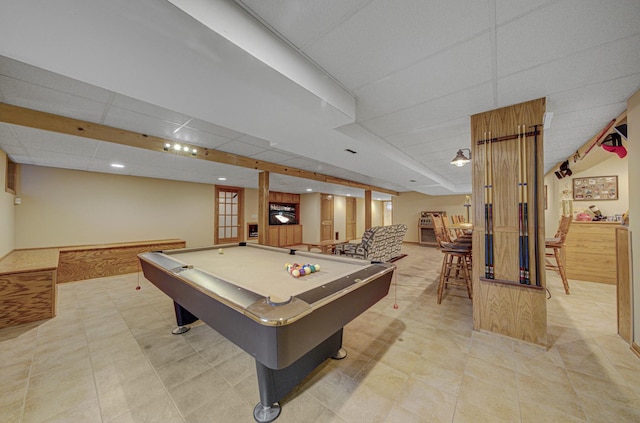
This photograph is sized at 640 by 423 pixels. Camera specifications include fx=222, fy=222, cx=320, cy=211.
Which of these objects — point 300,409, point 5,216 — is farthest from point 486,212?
point 5,216

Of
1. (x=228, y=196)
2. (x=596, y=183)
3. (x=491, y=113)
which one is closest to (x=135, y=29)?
(x=491, y=113)

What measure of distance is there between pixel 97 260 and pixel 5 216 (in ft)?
4.59

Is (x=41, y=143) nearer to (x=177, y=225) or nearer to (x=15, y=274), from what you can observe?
(x=15, y=274)

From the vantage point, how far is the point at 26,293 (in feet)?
8.57

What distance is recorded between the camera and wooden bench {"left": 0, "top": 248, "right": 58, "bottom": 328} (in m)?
2.51

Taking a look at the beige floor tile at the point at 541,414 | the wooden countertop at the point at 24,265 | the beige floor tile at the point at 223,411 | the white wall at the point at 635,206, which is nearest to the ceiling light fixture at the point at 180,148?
the wooden countertop at the point at 24,265

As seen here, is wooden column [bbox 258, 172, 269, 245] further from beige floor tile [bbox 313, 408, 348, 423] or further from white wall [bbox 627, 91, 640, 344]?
white wall [bbox 627, 91, 640, 344]

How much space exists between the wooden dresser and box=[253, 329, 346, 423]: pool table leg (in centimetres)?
506

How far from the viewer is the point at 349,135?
2693 millimetres

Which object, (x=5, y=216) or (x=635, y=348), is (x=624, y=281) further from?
(x=5, y=216)

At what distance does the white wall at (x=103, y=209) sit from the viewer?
4363 mm

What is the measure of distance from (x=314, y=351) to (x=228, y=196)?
6786mm

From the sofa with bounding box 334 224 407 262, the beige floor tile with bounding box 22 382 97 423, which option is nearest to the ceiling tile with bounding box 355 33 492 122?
the sofa with bounding box 334 224 407 262

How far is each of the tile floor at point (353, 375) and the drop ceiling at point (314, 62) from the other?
2.15 meters
